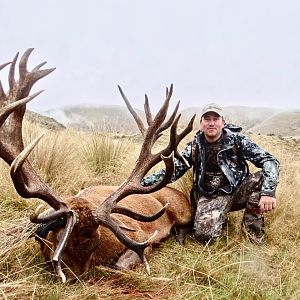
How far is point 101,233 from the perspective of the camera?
4.36 m

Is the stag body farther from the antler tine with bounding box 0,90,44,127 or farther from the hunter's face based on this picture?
the hunter's face

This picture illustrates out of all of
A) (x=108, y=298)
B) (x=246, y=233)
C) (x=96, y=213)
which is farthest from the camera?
(x=246, y=233)

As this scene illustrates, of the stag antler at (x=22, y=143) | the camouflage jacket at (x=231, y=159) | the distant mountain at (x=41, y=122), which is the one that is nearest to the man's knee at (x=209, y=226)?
the camouflage jacket at (x=231, y=159)

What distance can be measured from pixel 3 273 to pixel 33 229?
49 cm

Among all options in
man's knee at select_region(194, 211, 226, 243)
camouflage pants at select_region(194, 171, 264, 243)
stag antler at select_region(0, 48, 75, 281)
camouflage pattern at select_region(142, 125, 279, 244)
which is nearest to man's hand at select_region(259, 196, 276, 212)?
camouflage pattern at select_region(142, 125, 279, 244)

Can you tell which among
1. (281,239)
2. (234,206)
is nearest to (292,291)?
(281,239)

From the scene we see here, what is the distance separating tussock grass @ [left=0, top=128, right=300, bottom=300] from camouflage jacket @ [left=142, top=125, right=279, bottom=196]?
0.56 metres

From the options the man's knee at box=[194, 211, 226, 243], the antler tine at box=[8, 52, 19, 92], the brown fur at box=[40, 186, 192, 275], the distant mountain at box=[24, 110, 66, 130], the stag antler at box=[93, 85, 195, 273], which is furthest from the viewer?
the distant mountain at box=[24, 110, 66, 130]

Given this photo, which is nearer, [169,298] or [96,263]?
[169,298]

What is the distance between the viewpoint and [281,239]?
17.3ft

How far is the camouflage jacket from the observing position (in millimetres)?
5344

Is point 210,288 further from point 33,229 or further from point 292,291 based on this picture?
point 33,229

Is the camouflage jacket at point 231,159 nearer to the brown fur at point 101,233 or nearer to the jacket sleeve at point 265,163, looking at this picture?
the jacket sleeve at point 265,163

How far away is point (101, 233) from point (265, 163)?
189cm
